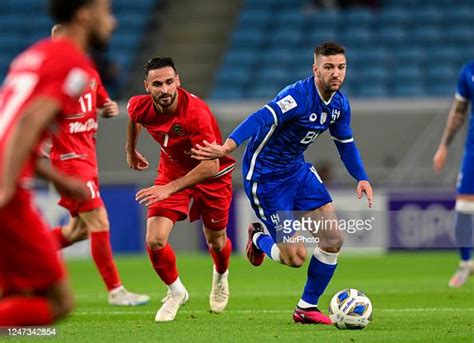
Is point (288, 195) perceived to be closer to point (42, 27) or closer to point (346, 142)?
point (346, 142)

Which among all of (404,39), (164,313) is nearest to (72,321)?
(164,313)

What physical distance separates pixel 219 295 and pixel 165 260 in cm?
84

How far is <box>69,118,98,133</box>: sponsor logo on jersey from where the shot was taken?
9.68 metres

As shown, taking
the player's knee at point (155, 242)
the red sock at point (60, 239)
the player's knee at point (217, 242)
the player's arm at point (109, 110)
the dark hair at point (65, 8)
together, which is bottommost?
the red sock at point (60, 239)

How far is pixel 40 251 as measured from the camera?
5027mm

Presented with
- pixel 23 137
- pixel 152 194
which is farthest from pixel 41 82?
pixel 152 194

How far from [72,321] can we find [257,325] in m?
1.47

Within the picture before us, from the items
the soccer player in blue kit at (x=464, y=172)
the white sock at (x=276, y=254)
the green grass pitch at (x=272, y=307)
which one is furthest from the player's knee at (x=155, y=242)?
the soccer player in blue kit at (x=464, y=172)

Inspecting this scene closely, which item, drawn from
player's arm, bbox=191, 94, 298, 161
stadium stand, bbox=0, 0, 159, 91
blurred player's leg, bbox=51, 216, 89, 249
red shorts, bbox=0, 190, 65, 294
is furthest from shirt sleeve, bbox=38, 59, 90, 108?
stadium stand, bbox=0, 0, 159, 91

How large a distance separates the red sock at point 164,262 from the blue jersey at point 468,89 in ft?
12.9

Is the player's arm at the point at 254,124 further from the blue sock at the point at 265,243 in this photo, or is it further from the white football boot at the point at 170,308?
the white football boot at the point at 170,308

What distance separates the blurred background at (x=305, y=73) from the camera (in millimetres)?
17109

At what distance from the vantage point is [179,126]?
28.1 feet

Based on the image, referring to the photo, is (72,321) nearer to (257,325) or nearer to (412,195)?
(257,325)
